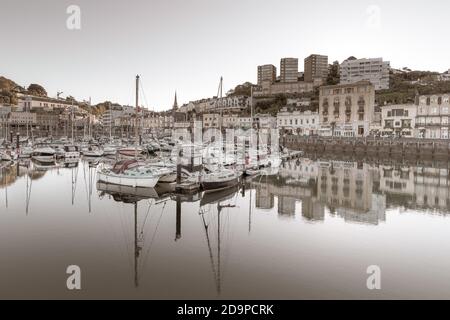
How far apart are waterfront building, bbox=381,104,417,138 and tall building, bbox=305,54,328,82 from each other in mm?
73597

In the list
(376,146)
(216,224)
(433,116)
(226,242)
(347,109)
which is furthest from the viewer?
(347,109)

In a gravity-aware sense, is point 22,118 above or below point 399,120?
above

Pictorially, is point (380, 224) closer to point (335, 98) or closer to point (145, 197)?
point (145, 197)

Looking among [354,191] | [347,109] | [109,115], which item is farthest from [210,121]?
[354,191]

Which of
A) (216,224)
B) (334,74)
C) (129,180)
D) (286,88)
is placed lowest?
(216,224)

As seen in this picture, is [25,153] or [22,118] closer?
[25,153]

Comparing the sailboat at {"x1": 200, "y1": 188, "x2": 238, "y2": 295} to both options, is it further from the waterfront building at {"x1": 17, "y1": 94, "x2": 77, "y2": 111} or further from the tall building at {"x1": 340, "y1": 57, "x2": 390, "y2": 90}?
the waterfront building at {"x1": 17, "y1": 94, "x2": 77, "y2": 111}

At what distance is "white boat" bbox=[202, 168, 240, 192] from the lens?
23516 millimetres

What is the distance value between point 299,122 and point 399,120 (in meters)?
20.8

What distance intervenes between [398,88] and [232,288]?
4202 inches

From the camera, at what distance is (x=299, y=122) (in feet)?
254

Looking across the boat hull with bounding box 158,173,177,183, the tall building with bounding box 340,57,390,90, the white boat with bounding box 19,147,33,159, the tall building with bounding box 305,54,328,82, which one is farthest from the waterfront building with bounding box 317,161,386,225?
the tall building with bounding box 305,54,328,82

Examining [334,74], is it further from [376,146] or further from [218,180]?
[218,180]

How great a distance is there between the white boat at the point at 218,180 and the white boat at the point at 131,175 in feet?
10.1
